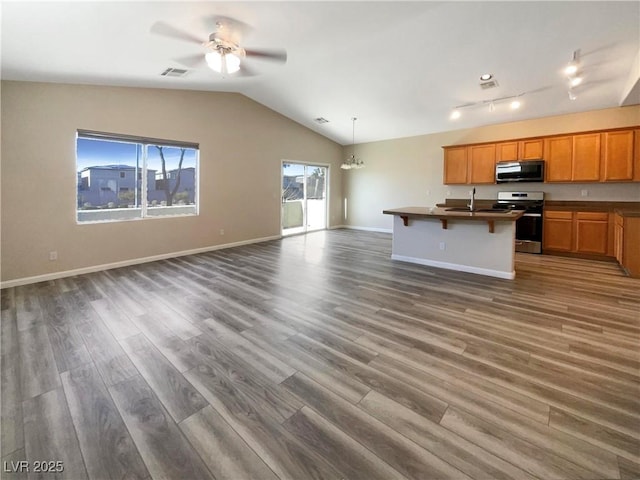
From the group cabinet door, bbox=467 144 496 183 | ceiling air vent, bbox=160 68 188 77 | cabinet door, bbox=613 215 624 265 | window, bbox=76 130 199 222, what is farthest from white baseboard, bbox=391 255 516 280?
ceiling air vent, bbox=160 68 188 77

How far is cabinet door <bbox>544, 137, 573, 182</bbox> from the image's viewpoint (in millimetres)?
5684

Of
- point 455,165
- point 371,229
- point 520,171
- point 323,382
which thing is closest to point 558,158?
point 520,171

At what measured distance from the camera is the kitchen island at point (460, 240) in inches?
172

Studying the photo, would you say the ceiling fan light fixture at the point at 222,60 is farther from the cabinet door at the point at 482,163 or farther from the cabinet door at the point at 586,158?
the cabinet door at the point at 586,158

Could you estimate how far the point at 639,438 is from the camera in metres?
1.54

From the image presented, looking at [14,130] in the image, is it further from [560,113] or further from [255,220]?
[560,113]

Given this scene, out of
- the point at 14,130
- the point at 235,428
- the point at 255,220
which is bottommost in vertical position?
the point at 235,428

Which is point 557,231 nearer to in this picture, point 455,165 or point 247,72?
point 455,165

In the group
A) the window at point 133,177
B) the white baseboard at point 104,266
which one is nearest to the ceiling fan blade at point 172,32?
the window at point 133,177

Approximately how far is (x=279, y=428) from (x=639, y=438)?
1835 mm

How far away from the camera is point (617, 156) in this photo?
207 inches

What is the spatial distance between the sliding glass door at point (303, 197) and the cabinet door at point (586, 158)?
5866 mm

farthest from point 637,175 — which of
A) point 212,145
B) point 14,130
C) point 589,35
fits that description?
point 14,130

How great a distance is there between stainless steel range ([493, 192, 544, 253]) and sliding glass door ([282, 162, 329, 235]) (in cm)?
493
